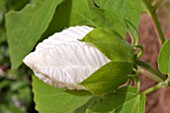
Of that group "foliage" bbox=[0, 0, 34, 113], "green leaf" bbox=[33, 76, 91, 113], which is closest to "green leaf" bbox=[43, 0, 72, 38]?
"green leaf" bbox=[33, 76, 91, 113]

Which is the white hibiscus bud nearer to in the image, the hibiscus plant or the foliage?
the hibiscus plant

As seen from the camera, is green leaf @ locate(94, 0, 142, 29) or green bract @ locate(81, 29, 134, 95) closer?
green bract @ locate(81, 29, 134, 95)

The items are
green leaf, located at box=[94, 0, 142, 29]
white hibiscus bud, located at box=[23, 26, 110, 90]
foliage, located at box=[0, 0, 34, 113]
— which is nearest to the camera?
white hibiscus bud, located at box=[23, 26, 110, 90]

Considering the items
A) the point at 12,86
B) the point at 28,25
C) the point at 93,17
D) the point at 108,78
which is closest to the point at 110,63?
the point at 108,78

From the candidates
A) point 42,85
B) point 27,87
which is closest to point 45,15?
point 42,85

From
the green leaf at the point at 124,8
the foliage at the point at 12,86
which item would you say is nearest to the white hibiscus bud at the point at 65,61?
the green leaf at the point at 124,8

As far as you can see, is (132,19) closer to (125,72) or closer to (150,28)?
(125,72)

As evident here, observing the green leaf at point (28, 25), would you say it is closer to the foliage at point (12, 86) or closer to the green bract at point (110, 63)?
the green bract at point (110, 63)

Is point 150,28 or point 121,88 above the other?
point 121,88
